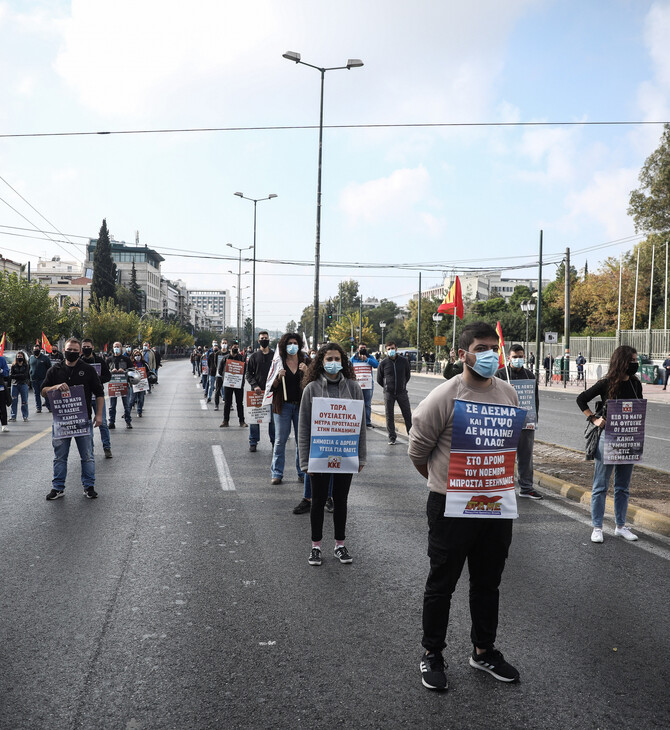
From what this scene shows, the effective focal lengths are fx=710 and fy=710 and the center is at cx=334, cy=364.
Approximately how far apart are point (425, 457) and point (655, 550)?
3.31 metres

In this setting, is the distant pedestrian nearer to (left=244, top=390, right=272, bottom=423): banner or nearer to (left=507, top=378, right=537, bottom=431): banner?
(left=507, top=378, right=537, bottom=431): banner

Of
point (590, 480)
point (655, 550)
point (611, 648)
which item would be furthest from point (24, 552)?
point (590, 480)

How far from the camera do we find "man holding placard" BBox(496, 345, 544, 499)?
8.13 meters

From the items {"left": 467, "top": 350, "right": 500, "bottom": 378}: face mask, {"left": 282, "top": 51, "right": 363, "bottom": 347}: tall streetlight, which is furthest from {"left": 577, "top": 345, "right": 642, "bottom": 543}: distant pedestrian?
{"left": 282, "top": 51, "right": 363, "bottom": 347}: tall streetlight

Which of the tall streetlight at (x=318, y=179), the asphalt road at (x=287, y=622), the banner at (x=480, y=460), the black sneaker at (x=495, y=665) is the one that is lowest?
the asphalt road at (x=287, y=622)

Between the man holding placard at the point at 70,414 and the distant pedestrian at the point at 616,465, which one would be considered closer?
the distant pedestrian at the point at 616,465

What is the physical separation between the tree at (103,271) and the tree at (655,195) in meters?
75.1

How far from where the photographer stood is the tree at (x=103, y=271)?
103625mm

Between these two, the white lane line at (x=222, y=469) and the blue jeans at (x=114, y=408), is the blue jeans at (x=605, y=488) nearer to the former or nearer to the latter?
the white lane line at (x=222, y=469)

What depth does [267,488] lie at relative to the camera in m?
8.66

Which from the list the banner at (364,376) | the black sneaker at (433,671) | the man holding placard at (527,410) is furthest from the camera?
the banner at (364,376)

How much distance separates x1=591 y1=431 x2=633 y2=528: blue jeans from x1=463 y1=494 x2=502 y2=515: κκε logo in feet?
10.1

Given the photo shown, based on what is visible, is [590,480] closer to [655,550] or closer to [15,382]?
[655,550]

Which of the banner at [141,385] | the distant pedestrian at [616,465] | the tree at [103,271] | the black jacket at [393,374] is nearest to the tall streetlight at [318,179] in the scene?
the banner at [141,385]
